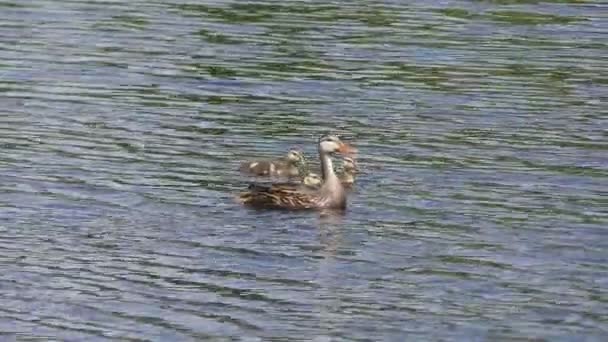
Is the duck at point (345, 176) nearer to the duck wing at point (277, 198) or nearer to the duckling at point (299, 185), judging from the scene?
the duckling at point (299, 185)

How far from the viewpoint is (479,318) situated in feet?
44.8

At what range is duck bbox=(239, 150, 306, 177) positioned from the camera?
18.9 metres

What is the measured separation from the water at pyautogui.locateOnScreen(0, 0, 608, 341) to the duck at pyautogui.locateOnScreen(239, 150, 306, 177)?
0.86 feet

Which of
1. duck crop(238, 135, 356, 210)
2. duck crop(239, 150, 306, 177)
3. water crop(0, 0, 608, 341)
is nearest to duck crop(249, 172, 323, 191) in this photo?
duck crop(238, 135, 356, 210)

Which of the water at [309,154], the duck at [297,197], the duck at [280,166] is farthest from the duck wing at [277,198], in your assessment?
the duck at [280,166]

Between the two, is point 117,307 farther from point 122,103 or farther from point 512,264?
point 122,103

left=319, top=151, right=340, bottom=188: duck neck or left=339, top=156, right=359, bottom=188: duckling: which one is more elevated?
left=319, top=151, right=340, bottom=188: duck neck

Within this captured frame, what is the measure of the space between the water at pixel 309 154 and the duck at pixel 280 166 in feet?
0.86

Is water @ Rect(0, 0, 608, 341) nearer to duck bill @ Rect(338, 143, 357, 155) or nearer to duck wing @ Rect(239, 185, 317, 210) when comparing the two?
duck wing @ Rect(239, 185, 317, 210)

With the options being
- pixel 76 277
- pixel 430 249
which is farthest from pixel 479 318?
pixel 76 277

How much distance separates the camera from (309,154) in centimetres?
2009

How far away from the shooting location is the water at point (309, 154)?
45.9 feet

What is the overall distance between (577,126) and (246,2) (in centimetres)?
880

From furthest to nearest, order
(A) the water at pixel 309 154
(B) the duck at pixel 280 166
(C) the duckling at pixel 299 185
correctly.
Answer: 1. (B) the duck at pixel 280 166
2. (C) the duckling at pixel 299 185
3. (A) the water at pixel 309 154
